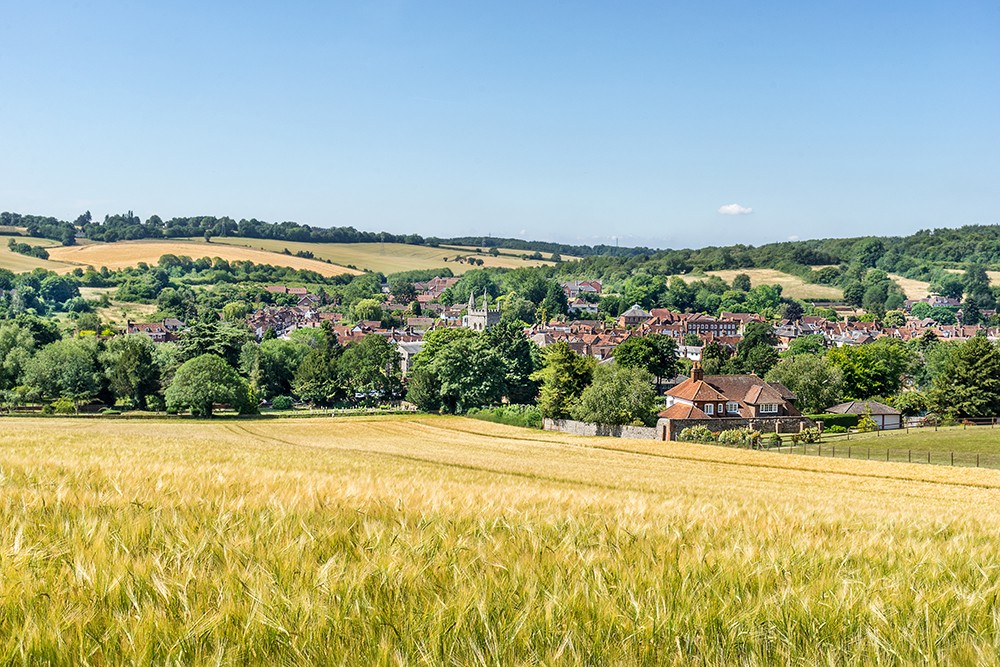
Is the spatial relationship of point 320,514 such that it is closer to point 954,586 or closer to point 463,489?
point 463,489

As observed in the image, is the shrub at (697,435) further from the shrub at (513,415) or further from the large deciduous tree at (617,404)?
the shrub at (513,415)

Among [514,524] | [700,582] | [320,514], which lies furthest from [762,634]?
[320,514]

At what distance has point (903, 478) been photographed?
38.2 metres

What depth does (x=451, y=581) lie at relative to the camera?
189 inches

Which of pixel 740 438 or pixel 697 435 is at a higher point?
pixel 740 438

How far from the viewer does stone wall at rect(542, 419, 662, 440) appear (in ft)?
216

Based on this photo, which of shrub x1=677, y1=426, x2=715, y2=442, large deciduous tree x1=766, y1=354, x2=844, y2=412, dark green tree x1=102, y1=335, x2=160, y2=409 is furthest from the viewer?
dark green tree x1=102, y1=335, x2=160, y2=409

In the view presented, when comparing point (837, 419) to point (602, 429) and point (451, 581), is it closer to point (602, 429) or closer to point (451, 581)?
point (602, 429)

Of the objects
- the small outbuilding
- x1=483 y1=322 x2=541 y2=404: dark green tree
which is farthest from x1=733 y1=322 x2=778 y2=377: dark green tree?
x1=483 y1=322 x2=541 y2=404: dark green tree

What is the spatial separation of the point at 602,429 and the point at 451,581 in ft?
215

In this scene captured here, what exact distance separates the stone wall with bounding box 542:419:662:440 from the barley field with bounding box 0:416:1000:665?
190 feet

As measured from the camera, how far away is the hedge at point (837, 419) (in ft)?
244

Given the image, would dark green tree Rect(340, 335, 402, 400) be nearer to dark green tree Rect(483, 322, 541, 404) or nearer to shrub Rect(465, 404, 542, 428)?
dark green tree Rect(483, 322, 541, 404)

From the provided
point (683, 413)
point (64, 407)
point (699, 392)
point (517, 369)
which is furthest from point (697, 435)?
point (64, 407)
